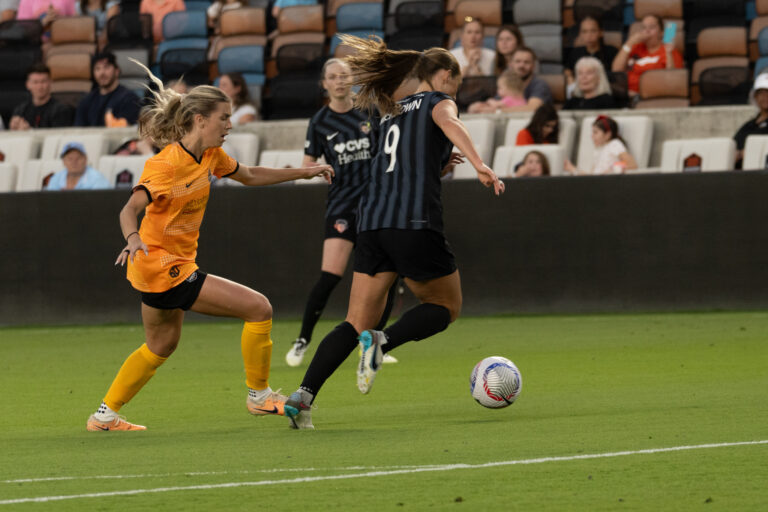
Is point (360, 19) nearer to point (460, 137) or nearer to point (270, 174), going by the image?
point (270, 174)

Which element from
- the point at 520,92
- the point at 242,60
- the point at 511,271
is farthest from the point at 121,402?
the point at 242,60

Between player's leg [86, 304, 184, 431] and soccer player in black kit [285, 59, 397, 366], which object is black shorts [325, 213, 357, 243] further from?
player's leg [86, 304, 184, 431]

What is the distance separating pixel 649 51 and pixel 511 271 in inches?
149

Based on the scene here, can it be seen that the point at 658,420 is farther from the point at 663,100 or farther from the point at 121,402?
the point at 663,100

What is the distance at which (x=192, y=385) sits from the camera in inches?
370

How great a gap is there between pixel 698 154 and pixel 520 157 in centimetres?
185

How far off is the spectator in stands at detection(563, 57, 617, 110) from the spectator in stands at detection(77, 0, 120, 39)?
765cm

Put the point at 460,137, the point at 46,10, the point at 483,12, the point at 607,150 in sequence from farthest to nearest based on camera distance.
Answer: the point at 46,10
the point at 483,12
the point at 607,150
the point at 460,137

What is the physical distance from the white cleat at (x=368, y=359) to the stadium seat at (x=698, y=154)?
7.87m

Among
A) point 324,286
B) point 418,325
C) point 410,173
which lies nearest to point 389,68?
point 410,173

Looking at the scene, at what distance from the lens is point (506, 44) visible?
16172mm

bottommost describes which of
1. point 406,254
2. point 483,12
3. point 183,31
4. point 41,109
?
A: point 41,109

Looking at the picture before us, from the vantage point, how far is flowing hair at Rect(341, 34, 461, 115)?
7109 mm

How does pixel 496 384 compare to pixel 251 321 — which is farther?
pixel 251 321
